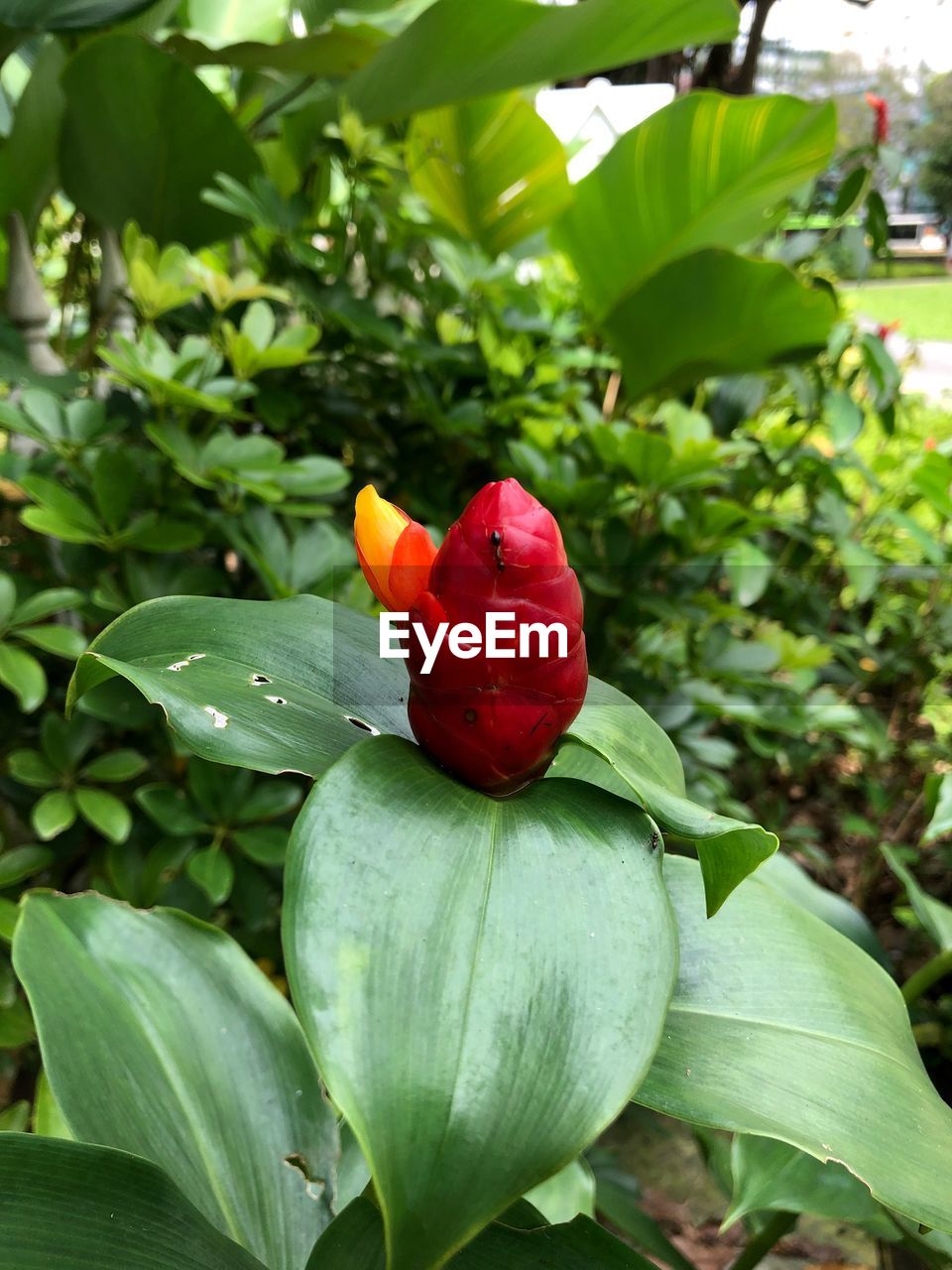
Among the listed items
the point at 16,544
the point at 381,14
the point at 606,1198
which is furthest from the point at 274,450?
the point at 606,1198

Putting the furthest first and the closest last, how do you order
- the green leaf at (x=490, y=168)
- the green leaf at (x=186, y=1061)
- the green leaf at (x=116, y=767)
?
the green leaf at (x=490, y=168)
the green leaf at (x=116, y=767)
the green leaf at (x=186, y=1061)

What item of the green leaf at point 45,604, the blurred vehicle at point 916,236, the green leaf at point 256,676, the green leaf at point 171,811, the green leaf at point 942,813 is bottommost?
the green leaf at point 942,813

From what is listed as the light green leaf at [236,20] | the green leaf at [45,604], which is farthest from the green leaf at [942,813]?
the light green leaf at [236,20]

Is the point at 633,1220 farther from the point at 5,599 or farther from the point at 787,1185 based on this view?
the point at 5,599

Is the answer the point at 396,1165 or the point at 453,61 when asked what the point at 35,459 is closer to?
the point at 453,61

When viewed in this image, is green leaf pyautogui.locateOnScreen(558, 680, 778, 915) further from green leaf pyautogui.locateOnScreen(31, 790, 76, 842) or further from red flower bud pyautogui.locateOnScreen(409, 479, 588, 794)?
green leaf pyautogui.locateOnScreen(31, 790, 76, 842)

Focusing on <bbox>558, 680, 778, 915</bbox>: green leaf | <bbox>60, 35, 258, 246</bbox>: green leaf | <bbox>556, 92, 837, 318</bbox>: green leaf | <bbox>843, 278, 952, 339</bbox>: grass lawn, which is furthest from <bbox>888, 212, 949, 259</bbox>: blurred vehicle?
<bbox>558, 680, 778, 915</bbox>: green leaf

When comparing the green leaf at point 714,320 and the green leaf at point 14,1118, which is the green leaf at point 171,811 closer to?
the green leaf at point 14,1118
